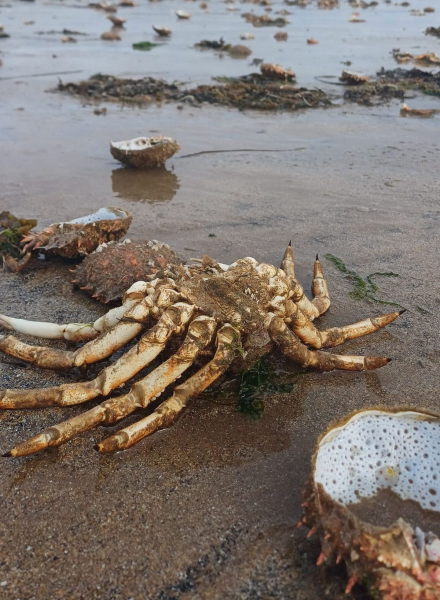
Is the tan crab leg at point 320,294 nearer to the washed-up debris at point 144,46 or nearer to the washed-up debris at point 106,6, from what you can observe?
the washed-up debris at point 144,46

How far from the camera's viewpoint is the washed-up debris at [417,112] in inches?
406

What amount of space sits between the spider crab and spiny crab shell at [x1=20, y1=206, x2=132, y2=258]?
1483mm

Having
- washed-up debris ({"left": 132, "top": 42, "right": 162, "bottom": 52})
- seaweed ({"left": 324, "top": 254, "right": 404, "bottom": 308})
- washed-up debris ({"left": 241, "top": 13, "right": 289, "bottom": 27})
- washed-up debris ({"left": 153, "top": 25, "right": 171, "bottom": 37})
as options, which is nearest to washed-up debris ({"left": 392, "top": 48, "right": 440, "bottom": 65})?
washed-up debris ({"left": 132, "top": 42, "right": 162, "bottom": 52})

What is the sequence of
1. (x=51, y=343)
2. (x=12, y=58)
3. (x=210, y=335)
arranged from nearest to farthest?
1. (x=210, y=335)
2. (x=51, y=343)
3. (x=12, y=58)

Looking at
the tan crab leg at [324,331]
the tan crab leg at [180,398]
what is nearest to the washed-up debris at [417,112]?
the tan crab leg at [324,331]

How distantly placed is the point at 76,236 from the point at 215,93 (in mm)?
8055

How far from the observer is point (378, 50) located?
18.9 meters

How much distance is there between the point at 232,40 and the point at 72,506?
22669 millimetres

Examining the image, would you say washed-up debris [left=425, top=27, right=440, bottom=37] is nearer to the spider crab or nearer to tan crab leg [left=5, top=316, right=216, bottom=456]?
the spider crab

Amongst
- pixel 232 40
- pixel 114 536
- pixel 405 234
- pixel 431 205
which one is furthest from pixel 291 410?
pixel 232 40

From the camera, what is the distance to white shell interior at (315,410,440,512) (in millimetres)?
2412

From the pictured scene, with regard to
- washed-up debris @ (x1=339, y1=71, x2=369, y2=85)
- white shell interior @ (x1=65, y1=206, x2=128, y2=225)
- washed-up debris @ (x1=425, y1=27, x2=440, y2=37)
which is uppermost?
washed-up debris @ (x1=425, y1=27, x2=440, y2=37)

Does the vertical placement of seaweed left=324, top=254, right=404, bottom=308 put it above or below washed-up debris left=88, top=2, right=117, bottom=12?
below

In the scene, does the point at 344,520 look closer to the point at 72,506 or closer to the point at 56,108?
the point at 72,506
